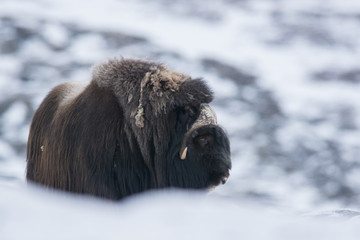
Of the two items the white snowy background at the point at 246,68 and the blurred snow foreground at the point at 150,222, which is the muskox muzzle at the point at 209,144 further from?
the blurred snow foreground at the point at 150,222

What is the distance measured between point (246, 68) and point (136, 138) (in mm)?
12171

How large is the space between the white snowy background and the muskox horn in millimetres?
872

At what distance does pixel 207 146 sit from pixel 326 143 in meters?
9.48

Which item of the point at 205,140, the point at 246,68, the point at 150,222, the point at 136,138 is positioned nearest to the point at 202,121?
the point at 205,140

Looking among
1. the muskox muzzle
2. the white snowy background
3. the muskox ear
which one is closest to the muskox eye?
the muskox muzzle

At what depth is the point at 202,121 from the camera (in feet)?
11.1

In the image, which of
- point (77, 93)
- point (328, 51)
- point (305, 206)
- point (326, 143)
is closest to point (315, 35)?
point (328, 51)

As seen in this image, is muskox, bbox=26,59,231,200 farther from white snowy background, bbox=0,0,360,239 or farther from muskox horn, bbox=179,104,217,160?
white snowy background, bbox=0,0,360,239

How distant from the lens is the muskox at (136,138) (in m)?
3.30

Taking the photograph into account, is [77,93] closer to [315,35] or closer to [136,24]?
[136,24]

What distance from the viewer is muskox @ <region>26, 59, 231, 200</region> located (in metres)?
3.30

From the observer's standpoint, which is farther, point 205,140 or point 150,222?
point 205,140

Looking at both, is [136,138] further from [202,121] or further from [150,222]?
[150,222]

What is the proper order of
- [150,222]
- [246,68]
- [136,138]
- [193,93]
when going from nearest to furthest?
[150,222] < [136,138] < [193,93] < [246,68]
